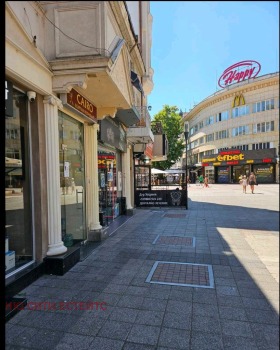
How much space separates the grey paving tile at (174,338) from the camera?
2.69 meters

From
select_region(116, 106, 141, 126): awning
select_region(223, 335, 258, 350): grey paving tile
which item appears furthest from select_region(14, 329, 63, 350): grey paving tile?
select_region(116, 106, 141, 126): awning

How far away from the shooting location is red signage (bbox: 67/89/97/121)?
5.17 meters

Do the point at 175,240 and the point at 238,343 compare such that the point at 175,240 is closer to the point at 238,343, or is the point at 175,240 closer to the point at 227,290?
the point at 227,290

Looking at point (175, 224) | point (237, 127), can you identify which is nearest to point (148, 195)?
point (175, 224)

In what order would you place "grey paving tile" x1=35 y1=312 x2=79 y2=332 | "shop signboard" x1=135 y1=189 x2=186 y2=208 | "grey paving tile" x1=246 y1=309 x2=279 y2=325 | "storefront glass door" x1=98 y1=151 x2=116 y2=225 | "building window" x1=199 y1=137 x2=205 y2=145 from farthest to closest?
1. "building window" x1=199 y1=137 x2=205 y2=145
2. "shop signboard" x1=135 y1=189 x2=186 y2=208
3. "storefront glass door" x1=98 y1=151 x2=116 y2=225
4. "grey paving tile" x1=246 y1=309 x2=279 y2=325
5. "grey paving tile" x1=35 y1=312 x2=79 y2=332

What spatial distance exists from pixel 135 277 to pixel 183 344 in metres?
1.79

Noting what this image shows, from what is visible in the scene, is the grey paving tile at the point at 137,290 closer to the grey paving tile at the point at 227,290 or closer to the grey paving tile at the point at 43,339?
the grey paving tile at the point at 227,290

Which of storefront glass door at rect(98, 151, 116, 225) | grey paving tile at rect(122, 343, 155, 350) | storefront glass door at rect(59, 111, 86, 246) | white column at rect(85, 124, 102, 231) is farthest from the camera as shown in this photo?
storefront glass door at rect(98, 151, 116, 225)

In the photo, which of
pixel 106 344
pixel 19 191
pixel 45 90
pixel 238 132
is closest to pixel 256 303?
pixel 106 344

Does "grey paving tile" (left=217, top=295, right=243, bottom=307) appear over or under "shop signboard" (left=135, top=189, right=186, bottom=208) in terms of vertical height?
under

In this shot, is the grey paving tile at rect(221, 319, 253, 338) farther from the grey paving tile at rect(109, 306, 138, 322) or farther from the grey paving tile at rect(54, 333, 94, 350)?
the grey paving tile at rect(54, 333, 94, 350)

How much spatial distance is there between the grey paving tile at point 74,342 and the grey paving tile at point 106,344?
0.06m

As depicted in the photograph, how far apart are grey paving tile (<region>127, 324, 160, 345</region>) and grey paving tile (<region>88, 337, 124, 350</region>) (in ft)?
0.44

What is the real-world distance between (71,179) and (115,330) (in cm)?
363
